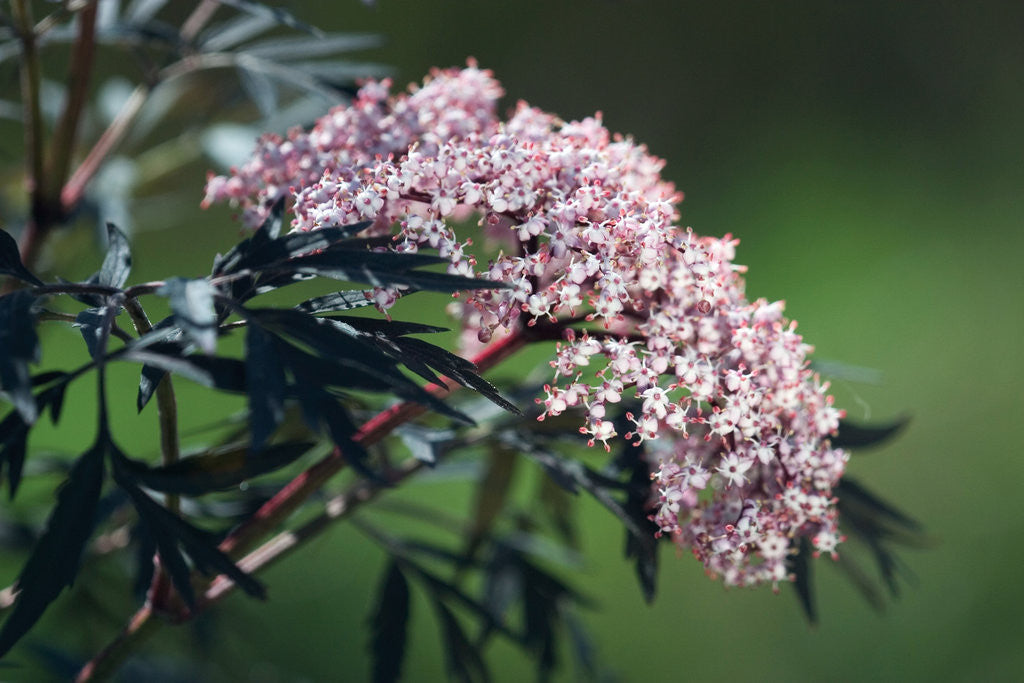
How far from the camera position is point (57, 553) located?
1.66 feet

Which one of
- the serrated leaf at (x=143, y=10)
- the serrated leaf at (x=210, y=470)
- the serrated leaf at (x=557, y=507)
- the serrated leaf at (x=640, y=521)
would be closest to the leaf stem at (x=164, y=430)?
the serrated leaf at (x=210, y=470)

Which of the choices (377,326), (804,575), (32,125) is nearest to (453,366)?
(377,326)

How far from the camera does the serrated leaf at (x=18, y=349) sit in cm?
43

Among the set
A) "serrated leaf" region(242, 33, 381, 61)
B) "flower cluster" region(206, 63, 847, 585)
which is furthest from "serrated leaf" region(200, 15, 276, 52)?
"flower cluster" region(206, 63, 847, 585)

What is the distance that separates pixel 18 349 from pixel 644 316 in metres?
0.33

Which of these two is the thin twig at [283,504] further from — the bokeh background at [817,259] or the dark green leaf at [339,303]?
the bokeh background at [817,259]

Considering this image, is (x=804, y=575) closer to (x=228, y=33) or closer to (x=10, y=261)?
(x=10, y=261)

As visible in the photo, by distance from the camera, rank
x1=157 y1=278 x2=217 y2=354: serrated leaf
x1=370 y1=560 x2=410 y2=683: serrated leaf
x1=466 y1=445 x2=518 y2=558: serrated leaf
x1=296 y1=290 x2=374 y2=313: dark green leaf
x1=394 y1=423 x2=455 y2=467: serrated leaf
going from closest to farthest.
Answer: x1=157 y1=278 x2=217 y2=354: serrated leaf, x1=296 y1=290 x2=374 y2=313: dark green leaf, x1=394 y1=423 x2=455 y2=467: serrated leaf, x1=370 y1=560 x2=410 y2=683: serrated leaf, x1=466 y1=445 x2=518 y2=558: serrated leaf

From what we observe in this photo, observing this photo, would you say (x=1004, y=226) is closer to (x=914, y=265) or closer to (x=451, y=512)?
(x=914, y=265)

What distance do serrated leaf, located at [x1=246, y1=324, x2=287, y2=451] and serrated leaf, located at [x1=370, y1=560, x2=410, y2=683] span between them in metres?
0.35

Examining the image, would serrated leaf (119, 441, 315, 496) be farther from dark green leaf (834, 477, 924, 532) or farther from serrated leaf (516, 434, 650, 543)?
dark green leaf (834, 477, 924, 532)

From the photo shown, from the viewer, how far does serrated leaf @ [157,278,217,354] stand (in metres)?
0.42

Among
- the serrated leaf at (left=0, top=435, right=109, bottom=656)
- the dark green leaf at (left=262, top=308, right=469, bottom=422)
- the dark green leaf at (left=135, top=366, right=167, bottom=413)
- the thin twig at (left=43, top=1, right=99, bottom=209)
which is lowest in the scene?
the serrated leaf at (left=0, top=435, right=109, bottom=656)

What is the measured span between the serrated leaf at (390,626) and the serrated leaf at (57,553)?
289 mm
